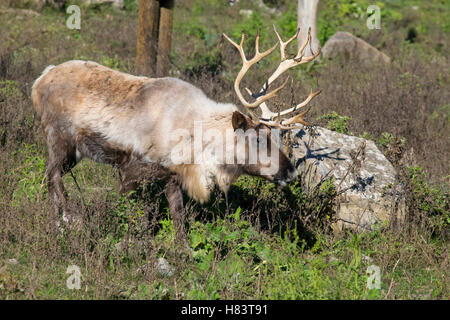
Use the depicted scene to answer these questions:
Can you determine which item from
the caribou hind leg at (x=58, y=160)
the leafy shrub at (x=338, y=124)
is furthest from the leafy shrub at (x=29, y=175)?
the leafy shrub at (x=338, y=124)

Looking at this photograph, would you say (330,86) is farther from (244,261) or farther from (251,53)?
(244,261)

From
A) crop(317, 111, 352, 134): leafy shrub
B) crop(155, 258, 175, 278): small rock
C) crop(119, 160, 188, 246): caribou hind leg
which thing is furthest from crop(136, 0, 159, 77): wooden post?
crop(155, 258, 175, 278): small rock

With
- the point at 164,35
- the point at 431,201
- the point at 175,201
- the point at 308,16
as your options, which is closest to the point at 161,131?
the point at 175,201

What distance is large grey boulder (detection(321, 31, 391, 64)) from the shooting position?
460 inches

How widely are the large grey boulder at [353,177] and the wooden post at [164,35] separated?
3202mm

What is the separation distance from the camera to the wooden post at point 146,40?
27.9 feet

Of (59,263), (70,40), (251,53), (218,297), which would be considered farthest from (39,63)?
(218,297)

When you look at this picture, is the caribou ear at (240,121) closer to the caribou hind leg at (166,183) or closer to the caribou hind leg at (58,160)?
the caribou hind leg at (166,183)

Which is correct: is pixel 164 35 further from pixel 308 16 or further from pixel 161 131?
pixel 161 131

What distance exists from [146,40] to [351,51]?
5.06 meters

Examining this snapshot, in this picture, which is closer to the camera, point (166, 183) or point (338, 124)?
point (166, 183)

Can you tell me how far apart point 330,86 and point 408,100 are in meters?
1.49

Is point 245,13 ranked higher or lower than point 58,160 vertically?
higher

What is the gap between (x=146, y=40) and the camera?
8.56 m
